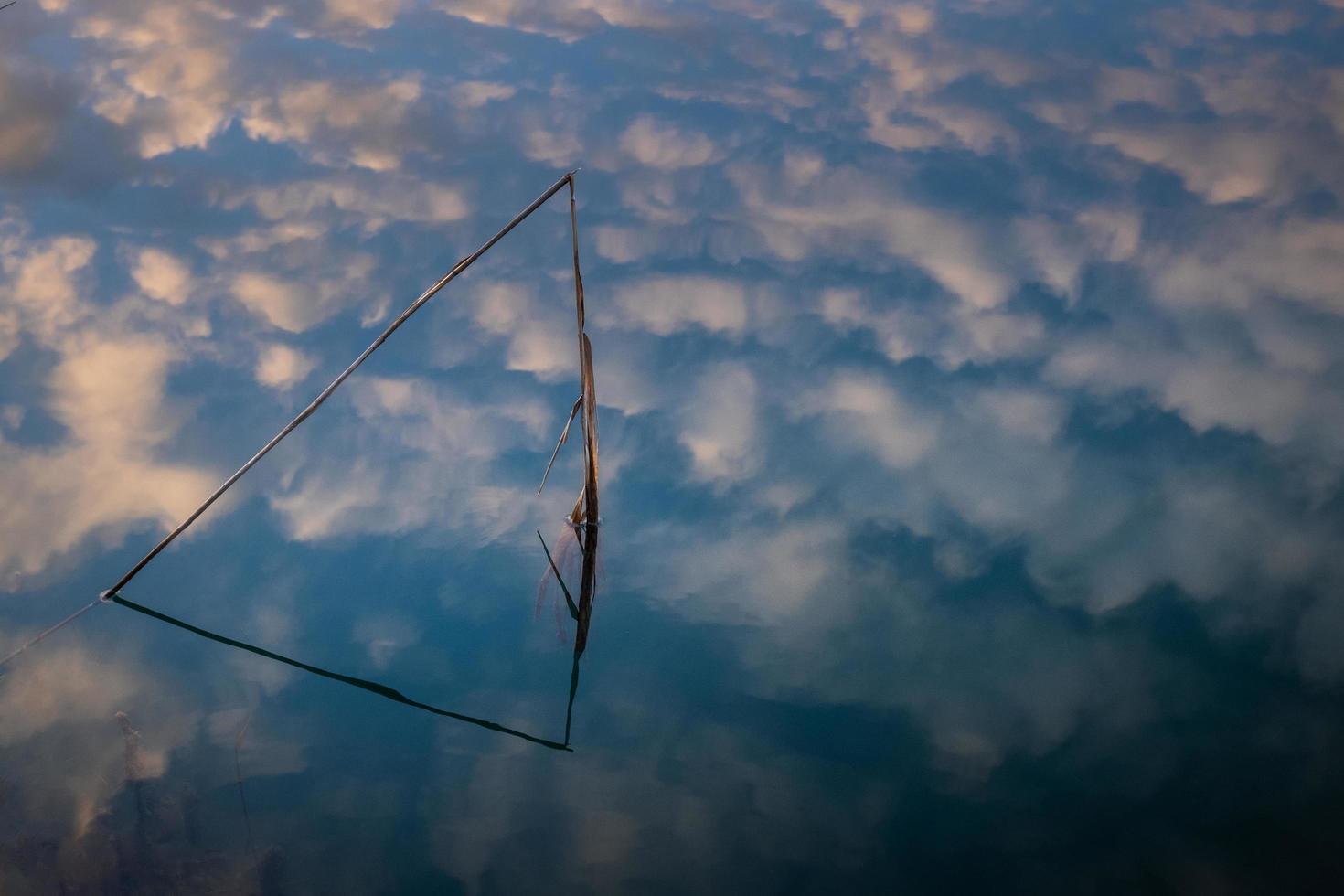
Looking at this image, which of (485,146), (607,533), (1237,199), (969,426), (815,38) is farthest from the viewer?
(815,38)

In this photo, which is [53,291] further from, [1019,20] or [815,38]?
[1019,20]

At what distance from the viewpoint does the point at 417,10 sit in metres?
4.34

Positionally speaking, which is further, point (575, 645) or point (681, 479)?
point (681, 479)

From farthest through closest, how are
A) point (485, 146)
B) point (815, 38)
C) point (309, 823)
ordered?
point (815, 38) → point (485, 146) → point (309, 823)

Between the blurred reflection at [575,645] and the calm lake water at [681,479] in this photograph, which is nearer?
the calm lake water at [681,479]

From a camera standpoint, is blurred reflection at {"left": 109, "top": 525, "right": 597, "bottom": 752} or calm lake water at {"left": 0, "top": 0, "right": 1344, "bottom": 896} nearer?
calm lake water at {"left": 0, "top": 0, "right": 1344, "bottom": 896}

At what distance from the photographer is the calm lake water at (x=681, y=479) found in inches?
59.4

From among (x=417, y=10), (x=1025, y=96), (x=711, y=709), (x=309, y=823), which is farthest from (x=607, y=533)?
(x=417, y=10)

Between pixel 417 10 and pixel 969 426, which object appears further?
pixel 417 10

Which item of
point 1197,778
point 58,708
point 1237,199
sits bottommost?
point 58,708

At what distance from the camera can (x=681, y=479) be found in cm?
214

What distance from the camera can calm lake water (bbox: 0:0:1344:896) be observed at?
151cm

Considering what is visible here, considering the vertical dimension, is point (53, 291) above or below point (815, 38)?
below

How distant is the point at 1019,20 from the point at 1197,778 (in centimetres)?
350
